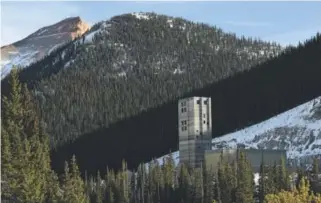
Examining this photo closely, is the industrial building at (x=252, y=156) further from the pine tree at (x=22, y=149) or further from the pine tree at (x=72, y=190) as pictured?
the pine tree at (x=22, y=149)

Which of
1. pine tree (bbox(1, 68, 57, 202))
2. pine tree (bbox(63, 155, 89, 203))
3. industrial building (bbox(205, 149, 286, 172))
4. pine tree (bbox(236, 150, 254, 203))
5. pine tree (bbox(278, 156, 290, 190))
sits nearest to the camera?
pine tree (bbox(1, 68, 57, 202))

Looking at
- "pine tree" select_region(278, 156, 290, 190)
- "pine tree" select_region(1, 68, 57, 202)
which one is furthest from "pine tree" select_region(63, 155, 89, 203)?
"pine tree" select_region(278, 156, 290, 190)

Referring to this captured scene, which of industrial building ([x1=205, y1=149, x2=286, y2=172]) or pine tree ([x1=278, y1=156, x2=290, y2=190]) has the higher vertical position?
industrial building ([x1=205, y1=149, x2=286, y2=172])

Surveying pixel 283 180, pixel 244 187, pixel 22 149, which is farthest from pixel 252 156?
pixel 22 149

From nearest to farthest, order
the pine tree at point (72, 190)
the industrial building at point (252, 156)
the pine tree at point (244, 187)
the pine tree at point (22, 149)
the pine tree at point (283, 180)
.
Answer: the pine tree at point (22, 149) → the pine tree at point (72, 190) → the pine tree at point (244, 187) → the pine tree at point (283, 180) → the industrial building at point (252, 156)

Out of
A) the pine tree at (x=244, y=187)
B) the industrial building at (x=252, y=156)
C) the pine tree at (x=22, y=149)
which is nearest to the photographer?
the pine tree at (x=22, y=149)

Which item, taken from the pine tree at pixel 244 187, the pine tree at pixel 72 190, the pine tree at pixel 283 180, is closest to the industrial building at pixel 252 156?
the pine tree at pixel 283 180

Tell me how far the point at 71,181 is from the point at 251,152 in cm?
12752

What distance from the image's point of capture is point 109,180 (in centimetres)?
15062

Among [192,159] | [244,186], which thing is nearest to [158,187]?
[244,186]

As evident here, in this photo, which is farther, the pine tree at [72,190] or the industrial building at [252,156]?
the industrial building at [252,156]

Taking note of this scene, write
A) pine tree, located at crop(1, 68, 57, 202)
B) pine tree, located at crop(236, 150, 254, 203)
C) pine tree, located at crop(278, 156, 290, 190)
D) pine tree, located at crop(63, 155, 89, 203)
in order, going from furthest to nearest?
1. pine tree, located at crop(278, 156, 290, 190)
2. pine tree, located at crop(236, 150, 254, 203)
3. pine tree, located at crop(63, 155, 89, 203)
4. pine tree, located at crop(1, 68, 57, 202)

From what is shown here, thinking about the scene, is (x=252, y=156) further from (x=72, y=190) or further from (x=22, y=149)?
(x=22, y=149)

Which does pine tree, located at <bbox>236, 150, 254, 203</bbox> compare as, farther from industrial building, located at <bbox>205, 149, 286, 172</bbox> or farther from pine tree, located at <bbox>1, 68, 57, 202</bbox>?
pine tree, located at <bbox>1, 68, 57, 202</bbox>
